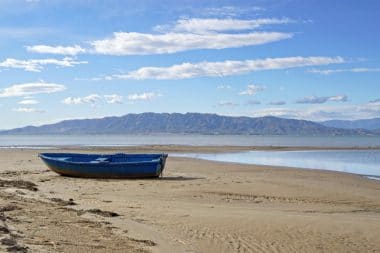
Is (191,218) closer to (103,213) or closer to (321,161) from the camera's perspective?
(103,213)

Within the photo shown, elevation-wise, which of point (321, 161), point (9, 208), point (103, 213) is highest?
point (9, 208)

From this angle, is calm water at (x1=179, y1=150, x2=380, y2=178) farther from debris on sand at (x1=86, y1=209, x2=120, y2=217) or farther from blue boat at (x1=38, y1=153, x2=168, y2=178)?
debris on sand at (x1=86, y1=209, x2=120, y2=217)

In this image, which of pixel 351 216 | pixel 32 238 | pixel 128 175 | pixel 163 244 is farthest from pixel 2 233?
pixel 128 175

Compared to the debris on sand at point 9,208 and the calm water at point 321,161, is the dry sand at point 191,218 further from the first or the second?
the calm water at point 321,161

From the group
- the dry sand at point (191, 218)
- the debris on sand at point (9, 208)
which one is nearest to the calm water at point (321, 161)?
the dry sand at point (191, 218)

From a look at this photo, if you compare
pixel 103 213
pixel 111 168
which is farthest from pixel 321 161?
pixel 103 213

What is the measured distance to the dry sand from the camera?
9.96 meters

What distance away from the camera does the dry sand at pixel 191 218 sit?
392 inches

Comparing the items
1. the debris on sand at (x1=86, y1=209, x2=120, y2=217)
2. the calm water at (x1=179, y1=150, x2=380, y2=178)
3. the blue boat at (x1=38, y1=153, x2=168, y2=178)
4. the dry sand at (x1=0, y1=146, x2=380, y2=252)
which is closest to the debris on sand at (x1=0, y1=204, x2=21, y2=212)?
the dry sand at (x1=0, y1=146, x2=380, y2=252)

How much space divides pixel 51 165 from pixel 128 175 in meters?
4.22

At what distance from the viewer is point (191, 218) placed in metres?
13.1

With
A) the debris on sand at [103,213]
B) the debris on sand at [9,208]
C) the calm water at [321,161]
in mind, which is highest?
the debris on sand at [9,208]

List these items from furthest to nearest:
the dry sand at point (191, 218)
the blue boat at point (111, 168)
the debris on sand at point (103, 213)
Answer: the blue boat at point (111, 168) < the debris on sand at point (103, 213) < the dry sand at point (191, 218)

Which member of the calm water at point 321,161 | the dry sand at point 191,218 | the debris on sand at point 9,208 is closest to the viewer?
the dry sand at point 191,218
